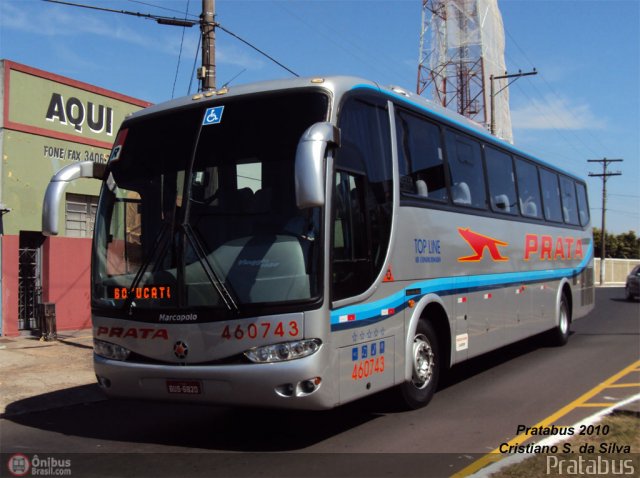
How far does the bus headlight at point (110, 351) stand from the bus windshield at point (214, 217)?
38cm

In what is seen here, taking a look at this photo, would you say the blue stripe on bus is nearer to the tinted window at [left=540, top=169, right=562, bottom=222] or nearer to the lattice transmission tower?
the tinted window at [left=540, top=169, right=562, bottom=222]

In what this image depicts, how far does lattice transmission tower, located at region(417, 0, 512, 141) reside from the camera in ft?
116

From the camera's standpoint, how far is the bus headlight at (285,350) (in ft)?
18.5

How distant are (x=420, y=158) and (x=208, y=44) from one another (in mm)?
6322

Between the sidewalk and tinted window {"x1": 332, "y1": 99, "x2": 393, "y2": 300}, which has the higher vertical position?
tinted window {"x1": 332, "y1": 99, "x2": 393, "y2": 300}

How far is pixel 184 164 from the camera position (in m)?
6.33

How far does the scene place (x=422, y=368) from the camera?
24.9 ft

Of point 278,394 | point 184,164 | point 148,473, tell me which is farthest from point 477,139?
point 148,473

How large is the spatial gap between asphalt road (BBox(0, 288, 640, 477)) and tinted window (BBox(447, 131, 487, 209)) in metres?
2.52

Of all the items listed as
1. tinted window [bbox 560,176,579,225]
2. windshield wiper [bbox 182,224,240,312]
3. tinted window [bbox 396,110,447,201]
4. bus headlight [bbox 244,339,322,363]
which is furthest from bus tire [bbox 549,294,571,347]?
windshield wiper [bbox 182,224,240,312]

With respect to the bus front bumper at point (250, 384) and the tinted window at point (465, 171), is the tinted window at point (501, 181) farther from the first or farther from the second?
the bus front bumper at point (250, 384)

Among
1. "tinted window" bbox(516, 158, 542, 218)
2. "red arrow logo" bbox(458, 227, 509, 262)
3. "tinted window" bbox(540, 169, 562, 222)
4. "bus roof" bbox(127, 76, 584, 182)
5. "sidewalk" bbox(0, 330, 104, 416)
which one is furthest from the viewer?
"tinted window" bbox(540, 169, 562, 222)

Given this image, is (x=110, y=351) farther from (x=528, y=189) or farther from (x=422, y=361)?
(x=528, y=189)

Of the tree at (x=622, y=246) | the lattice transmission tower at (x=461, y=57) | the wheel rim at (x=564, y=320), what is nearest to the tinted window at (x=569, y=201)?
the wheel rim at (x=564, y=320)
